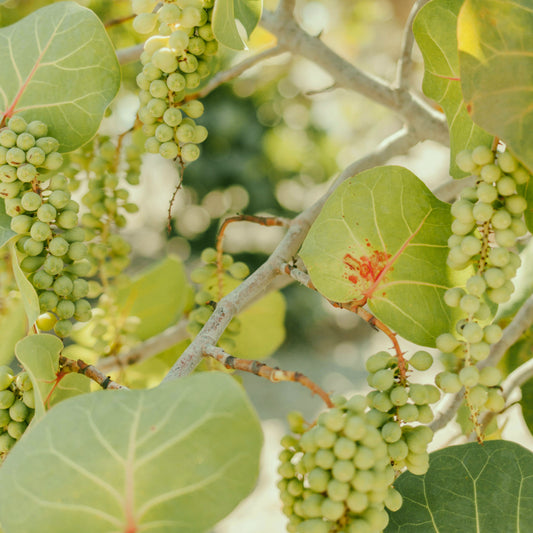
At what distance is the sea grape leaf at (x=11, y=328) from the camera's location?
58 cm

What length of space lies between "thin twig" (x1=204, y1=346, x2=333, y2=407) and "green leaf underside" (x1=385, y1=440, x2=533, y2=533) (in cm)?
16

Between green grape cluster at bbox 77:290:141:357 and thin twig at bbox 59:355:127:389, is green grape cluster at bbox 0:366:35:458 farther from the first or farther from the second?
green grape cluster at bbox 77:290:141:357

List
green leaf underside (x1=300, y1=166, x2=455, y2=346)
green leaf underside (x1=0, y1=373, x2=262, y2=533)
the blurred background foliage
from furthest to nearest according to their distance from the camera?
the blurred background foliage < green leaf underside (x1=300, y1=166, x2=455, y2=346) < green leaf underside (x1=0, y1=373, x2=262, y2=533)

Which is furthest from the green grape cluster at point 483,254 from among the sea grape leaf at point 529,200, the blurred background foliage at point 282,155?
the blurred background foliage at point 282,155

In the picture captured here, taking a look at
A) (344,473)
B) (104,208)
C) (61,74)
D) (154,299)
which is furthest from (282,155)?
(344,473)

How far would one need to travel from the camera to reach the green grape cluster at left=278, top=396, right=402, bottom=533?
278 millimetres

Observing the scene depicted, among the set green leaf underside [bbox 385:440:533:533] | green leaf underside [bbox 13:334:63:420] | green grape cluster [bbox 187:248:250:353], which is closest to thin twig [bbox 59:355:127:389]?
green leaf underside [bbox 13:334:63:420]

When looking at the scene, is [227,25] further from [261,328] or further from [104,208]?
[261,328]

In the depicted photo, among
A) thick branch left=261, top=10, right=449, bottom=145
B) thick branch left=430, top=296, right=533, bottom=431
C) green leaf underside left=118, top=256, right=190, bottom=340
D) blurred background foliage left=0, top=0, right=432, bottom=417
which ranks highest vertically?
thick branch left=261, top=10, right=449, bottom=145

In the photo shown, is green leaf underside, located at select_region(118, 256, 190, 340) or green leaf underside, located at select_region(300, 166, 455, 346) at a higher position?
green leaf underside, located at select_region(300, 166, 455, 346)

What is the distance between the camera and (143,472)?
0.28m

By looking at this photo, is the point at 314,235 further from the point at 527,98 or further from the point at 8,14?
the point at 8,14

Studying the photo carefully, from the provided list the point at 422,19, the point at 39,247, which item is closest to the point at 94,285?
the point at 39,247

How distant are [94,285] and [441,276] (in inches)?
12.5
